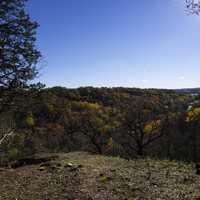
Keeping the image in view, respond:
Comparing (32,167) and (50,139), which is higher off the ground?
(32,167)

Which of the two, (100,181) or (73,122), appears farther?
(73,122)

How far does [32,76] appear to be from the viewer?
1473cm

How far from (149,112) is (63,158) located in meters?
26.5

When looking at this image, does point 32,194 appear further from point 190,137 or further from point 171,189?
point 190,137

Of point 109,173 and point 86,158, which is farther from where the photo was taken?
point 86,158

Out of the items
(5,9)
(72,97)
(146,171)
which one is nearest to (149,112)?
(146,171)

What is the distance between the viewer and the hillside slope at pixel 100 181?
12156mm

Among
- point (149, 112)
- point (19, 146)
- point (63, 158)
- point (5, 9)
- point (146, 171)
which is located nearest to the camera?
point (5, 9)

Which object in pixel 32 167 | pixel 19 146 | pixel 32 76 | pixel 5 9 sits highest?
pixel 5 9

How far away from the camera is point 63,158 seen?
19.9 meters

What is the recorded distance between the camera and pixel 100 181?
555 inches

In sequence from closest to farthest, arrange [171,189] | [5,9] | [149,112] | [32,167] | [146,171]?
[171,189] < [5,9] < [146,171] < [32,167] < [149,112]

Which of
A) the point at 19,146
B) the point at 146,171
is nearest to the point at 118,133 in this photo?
the point at 19,146

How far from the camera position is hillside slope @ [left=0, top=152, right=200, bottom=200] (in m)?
12.2
